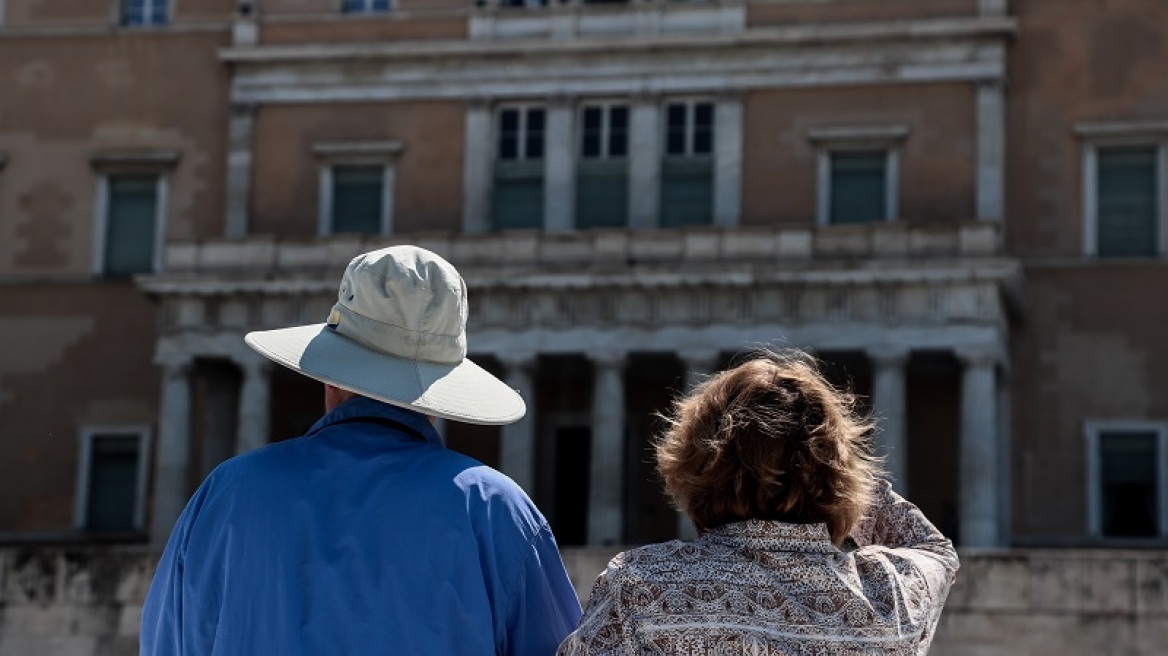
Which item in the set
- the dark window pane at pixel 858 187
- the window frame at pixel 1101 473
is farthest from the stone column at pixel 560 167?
the window frame at pixel 1101 473

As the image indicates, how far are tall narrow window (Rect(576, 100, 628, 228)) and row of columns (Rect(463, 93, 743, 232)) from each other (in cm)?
17

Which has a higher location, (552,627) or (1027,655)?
(552,627)

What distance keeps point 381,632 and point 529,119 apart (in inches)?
1158

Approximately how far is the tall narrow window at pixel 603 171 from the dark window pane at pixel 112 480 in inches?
333

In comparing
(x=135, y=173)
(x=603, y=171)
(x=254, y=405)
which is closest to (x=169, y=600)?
(x=254, y=405)

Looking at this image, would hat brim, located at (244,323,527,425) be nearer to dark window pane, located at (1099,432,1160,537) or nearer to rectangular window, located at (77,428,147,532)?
dark window pane, located at (1099,432,1160,537)

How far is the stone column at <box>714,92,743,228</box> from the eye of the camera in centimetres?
3198

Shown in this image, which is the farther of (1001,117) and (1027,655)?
(1001,117)

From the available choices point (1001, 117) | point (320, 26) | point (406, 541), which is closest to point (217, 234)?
point (320, 26)

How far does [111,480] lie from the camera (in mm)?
33875

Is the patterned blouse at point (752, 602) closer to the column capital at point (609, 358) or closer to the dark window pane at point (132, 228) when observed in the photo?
the column capital at point (609, 358)

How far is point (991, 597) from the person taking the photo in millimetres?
15602

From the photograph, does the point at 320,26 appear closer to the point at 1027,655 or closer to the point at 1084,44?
the point at 1084,44

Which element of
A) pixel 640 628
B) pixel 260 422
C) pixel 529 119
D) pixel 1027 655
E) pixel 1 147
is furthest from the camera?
pixel 1 147
